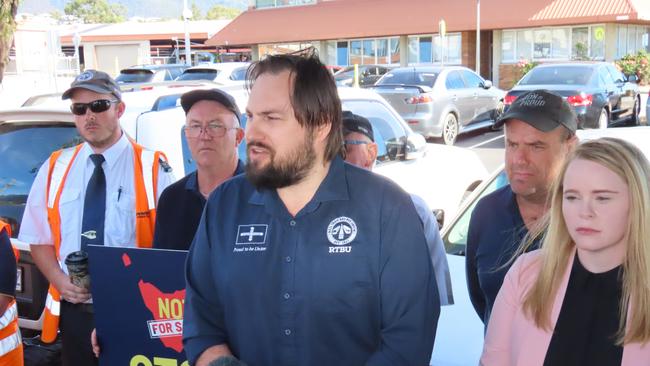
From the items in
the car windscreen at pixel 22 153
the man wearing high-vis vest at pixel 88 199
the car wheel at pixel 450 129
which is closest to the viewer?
the man wearing high-vis vest at pixel 88 199

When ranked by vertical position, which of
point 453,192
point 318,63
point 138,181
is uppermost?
point 318,63

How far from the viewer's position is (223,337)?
244 cm

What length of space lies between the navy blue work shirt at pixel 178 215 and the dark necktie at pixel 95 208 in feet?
1.30

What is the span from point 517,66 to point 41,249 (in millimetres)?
29387

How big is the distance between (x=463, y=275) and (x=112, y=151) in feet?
6.65

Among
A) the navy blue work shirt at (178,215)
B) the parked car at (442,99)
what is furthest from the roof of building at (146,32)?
the navy blue work shirt at (178,215)

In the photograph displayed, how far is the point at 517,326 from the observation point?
235 centimetres

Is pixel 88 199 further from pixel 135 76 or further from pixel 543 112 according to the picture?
pixel 135 76

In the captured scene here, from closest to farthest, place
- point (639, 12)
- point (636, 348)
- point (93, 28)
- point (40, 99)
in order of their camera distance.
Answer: point (636, 348)
point (40, 99)
point (639, 12)
point (93, 28)

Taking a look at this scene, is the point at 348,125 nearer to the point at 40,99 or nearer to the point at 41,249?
the point at 41,249

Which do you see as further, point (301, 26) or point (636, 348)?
point (301, 26)

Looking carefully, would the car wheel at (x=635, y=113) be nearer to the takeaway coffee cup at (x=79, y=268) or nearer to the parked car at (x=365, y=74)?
the parked car at (x=365, y=74)

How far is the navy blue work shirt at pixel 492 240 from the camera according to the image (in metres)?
2.94

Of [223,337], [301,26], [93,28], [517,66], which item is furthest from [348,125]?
[93,28]
